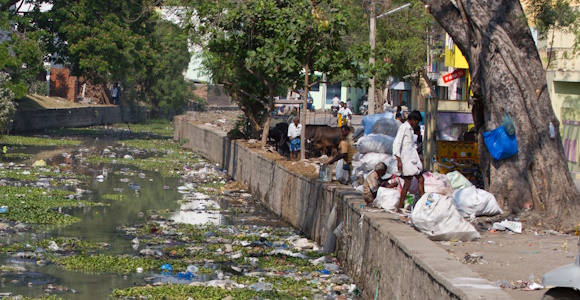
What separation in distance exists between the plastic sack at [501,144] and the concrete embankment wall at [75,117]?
80.1ft

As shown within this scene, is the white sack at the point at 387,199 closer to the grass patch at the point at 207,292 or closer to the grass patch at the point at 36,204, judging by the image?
the grass patch at the point at 207,292

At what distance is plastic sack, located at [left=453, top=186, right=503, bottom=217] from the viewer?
11555 millimetres

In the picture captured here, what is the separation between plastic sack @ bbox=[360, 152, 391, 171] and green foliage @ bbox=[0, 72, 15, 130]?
17345mm

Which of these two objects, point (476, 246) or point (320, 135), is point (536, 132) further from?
point (320, 135)

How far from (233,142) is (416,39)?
20555 mm

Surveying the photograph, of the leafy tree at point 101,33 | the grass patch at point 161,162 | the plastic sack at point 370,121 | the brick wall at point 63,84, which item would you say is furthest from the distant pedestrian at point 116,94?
the plastic sack at point 370,121

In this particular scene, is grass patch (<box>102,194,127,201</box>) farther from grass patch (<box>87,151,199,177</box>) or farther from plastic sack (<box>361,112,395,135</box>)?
plastic sack (<box>361,112,395,135</box>)

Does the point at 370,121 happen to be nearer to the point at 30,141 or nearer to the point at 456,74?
the point at 30,141

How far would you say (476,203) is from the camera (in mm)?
11570

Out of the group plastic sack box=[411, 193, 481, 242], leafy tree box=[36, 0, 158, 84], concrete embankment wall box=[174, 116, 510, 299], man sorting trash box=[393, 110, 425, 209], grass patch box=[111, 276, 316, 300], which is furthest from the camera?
leafy tree box=[36, 0, 158, 84]

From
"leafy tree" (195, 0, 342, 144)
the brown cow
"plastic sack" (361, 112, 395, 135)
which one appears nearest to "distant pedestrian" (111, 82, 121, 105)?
the brown cow

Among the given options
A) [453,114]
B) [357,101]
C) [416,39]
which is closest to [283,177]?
[453,114]

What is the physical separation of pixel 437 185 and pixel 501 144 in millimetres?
1059

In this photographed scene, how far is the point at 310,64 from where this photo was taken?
2089 centimetres
